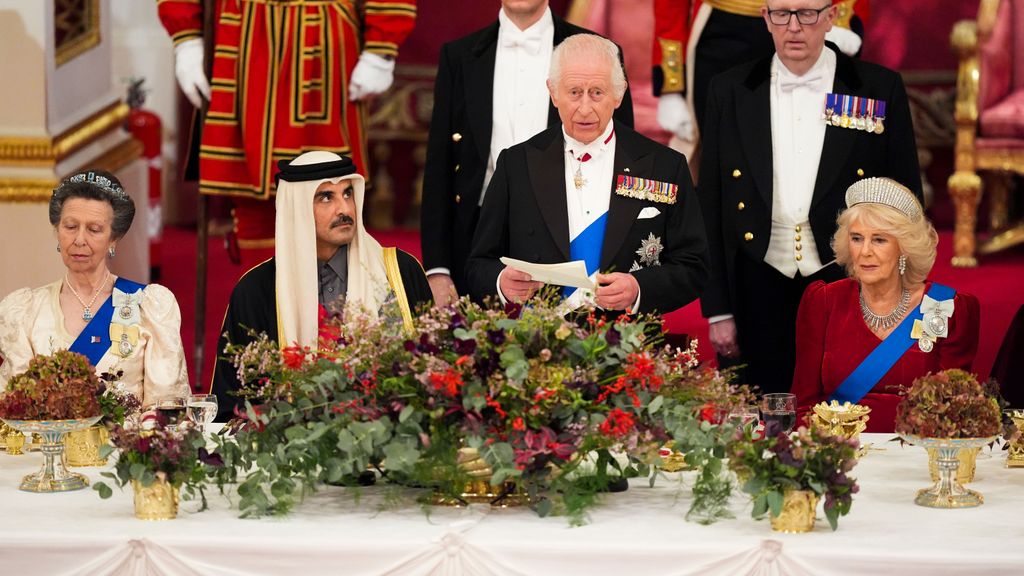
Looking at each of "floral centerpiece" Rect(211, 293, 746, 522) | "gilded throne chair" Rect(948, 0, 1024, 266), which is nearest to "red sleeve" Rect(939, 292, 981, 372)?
"floral centerpiece" Rect(211, 293, 746, 522)

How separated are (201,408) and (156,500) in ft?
1.50

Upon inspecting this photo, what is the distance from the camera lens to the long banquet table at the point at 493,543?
8.25ft

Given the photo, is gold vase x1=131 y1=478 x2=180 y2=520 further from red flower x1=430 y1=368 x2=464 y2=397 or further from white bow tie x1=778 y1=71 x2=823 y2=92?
white bow tie x1=778 y1=71 x2=823 y2=92

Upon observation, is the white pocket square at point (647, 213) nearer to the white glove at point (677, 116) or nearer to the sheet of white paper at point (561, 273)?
the sheet of white paper at point (561, 273)

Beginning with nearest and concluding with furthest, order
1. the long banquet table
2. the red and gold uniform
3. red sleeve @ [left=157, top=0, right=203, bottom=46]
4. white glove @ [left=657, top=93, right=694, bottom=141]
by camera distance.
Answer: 1. the long banquet table
2. white glove @ [left=657, top=93, right=694, bottom=141]
3. the red and gold uniform
4. red sleeve @ [left=157, top=0, right=203, bottom=46]

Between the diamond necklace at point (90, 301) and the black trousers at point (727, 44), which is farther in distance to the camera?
→ the black trousers at point (727, 44)

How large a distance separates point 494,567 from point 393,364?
411mm

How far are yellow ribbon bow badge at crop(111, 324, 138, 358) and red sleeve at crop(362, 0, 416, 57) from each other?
6.33 feet

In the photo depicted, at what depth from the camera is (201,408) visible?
3.17 meters

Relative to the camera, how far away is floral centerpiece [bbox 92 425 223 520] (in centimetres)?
272

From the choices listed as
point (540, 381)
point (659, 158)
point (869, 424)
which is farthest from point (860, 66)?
point (540, 381)

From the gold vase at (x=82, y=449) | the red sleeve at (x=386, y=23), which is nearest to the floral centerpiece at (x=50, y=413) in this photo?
the gold vase at (x=82, y=449)

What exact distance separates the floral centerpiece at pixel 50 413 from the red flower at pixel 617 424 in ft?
3.35

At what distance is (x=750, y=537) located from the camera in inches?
101
